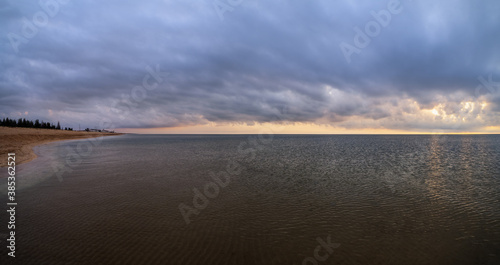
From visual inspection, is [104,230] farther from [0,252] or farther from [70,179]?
[70,179]

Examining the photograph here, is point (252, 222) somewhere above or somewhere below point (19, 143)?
below

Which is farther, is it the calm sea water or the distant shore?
the distant shore

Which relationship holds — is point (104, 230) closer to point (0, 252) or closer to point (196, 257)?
point (0, 252)

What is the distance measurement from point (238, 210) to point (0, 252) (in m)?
11.3

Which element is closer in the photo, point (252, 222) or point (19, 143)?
point (252, 222)

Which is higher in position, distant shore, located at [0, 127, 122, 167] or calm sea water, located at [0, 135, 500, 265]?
distant shore, located at [0, 127, 122, 167]

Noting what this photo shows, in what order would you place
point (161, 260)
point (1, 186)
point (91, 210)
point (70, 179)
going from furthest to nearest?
point (70, 179) < point (1, 186) < point (91, 210) < point (161, 260)

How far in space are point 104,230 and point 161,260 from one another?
15.4 ft

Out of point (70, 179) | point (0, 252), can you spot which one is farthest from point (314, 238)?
point (70, 179)

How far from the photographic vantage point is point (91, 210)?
47.0 ft

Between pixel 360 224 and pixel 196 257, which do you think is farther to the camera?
pixel 360 224

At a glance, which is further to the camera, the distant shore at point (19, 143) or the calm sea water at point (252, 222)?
the distant shore at point (19, 143)

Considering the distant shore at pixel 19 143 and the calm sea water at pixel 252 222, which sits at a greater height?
the distant shore at pixel 19 143

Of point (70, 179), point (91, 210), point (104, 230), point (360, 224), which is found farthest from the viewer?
point (70, 179)
